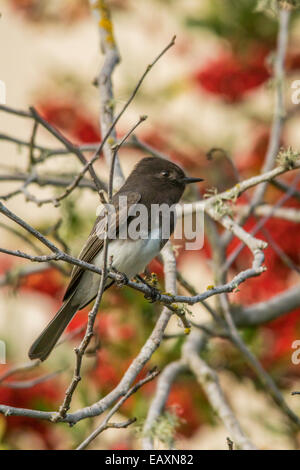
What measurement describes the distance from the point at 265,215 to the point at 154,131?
1.29 m

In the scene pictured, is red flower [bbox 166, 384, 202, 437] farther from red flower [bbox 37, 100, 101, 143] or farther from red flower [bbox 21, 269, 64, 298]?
red flower [bbox 37, 100, 101, 143]

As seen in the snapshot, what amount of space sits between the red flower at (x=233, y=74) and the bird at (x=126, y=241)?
1292mm

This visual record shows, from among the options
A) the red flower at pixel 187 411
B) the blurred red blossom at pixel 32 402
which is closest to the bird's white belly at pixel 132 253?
the blurred red blossom at pixel 32 402

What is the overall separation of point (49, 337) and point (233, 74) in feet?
7.92

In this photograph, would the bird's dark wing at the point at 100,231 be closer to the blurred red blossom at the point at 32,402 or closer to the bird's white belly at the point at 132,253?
the bird's white belly at the point at 132,253

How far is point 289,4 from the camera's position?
3668 millimetres

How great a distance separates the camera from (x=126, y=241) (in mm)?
3494

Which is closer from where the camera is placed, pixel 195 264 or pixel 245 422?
pixel 245 422

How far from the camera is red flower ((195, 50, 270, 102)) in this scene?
4.98 metres

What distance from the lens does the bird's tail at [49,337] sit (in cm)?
337

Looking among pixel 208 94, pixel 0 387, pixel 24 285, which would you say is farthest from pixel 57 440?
pixel 208 94

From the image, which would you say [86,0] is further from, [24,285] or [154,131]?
[24,285]

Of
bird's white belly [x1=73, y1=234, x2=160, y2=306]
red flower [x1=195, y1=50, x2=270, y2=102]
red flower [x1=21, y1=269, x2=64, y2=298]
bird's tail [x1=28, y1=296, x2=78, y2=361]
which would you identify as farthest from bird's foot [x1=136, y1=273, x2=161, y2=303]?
red flower [x1=195, y1=50, x2=270, y2=102]
